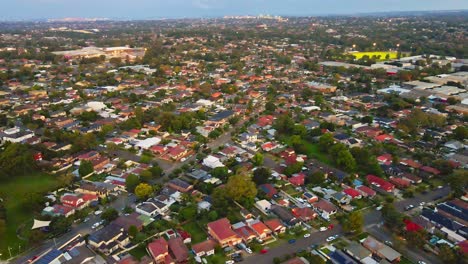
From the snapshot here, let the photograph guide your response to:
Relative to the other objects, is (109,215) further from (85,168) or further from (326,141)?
(326,141)

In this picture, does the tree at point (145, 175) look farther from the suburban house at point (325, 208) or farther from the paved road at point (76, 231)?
the suburban house at point (325, 208)

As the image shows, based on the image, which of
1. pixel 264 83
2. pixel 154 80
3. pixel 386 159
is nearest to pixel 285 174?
pixel 386 159

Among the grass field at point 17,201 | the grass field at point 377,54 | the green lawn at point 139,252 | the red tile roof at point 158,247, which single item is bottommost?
the green lawn at point 139,252

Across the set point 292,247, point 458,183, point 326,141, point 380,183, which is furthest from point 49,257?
point 458,183

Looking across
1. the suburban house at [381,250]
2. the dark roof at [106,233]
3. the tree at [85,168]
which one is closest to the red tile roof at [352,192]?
the suburban house at [381,250]

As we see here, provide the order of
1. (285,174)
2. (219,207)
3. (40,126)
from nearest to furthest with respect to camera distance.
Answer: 1. (219,207)
2. (285,174)
3. (40,126)

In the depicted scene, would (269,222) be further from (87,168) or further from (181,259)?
(87,168)
